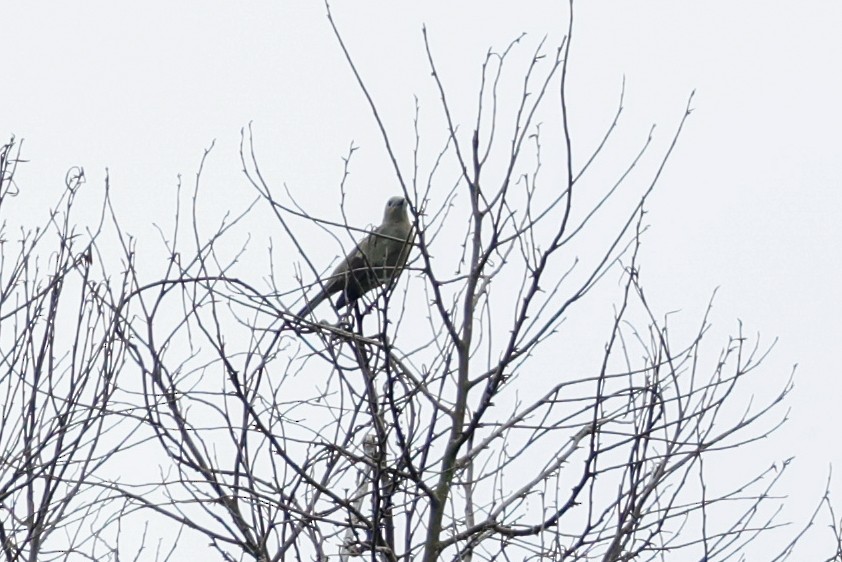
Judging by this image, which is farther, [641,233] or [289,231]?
[641,233]

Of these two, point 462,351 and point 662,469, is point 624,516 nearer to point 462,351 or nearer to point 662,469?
point 662,469

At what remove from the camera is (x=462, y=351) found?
3877 millimetres

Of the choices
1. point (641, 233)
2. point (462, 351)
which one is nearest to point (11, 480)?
point (462, 351)

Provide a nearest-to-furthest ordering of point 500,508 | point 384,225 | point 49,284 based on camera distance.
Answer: point 500,508 < point 49,284 < point 384,225

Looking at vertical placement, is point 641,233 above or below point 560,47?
below

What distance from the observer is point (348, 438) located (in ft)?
14.7

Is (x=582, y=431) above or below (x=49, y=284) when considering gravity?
below

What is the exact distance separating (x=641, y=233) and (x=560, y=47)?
74 centimetres

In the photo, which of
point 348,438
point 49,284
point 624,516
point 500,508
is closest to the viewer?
point 624,516

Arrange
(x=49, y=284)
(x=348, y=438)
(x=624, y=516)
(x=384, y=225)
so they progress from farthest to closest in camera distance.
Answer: (x=384, y=225)
(x=49, y=284)
(x=348, y=438)
(x=624, y=516)

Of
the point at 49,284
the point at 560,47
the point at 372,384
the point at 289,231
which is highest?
the point at 49,284

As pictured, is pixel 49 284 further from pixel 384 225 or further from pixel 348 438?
pixel 384 225

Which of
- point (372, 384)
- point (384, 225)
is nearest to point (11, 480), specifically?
point (372, 384)

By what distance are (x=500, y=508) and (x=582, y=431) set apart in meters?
0.40
